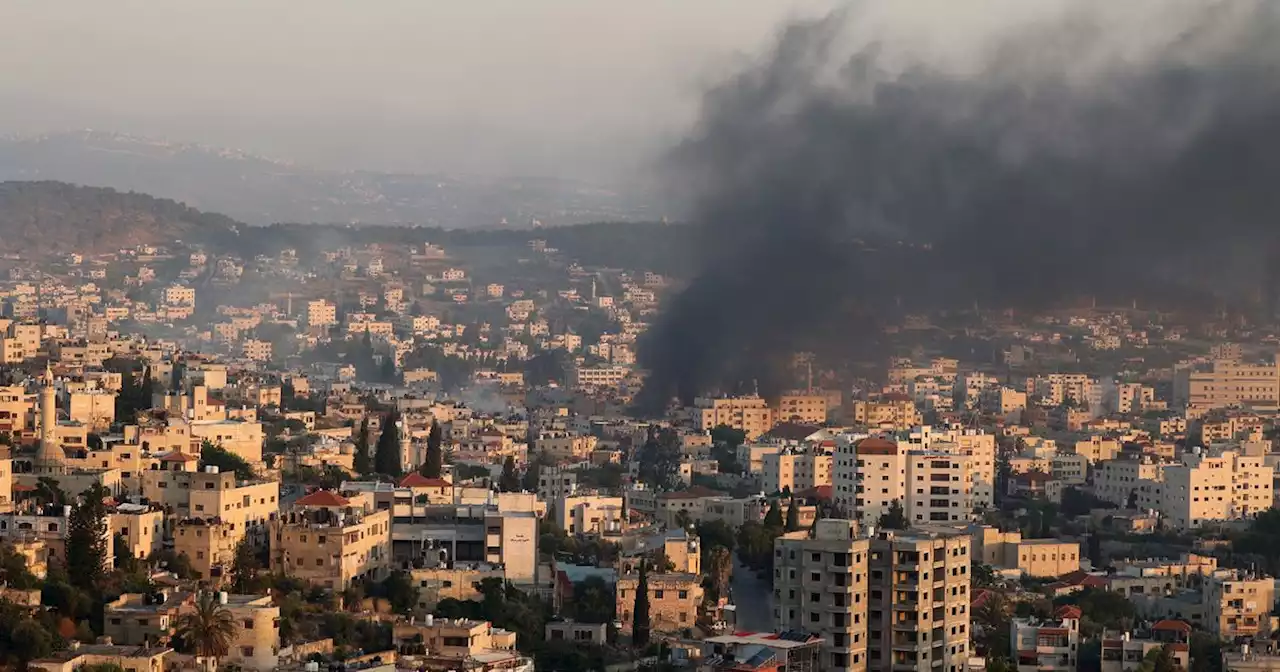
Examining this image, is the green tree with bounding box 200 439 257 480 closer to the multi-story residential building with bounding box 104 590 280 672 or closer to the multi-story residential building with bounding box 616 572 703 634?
the multi-story residential building with bounding box 616 572 703 634

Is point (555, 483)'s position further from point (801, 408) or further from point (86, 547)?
point (801, 408)

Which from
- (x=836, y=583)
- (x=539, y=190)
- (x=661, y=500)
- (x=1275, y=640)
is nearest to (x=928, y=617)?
(x=836, y=583)

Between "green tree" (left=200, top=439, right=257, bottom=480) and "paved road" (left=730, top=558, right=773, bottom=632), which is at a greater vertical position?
"green tree" (left=200, top=439, right=257, bottom=480)

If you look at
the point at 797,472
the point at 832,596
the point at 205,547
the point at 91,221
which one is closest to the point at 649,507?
the point at 797,472

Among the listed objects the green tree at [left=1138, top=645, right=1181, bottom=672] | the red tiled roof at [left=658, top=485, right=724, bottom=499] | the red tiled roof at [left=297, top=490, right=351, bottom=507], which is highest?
the red tiled roof at [left=297, top=490, right=351, bottom=507]

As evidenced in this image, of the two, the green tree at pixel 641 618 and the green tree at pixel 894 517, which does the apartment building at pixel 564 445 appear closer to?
the green tree at pixel 894 517

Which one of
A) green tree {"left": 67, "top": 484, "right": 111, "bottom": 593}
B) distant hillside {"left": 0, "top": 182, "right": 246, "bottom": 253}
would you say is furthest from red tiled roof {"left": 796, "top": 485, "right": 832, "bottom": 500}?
distant hillside {"left": 0, "top": 182, "right": 246, "bottom": 253}

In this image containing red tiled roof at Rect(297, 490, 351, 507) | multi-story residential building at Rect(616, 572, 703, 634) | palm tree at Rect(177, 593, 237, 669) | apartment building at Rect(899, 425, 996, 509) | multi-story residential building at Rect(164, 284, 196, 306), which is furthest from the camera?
multi-story residential building at Rect(164, 284, 196, 306)
